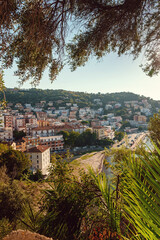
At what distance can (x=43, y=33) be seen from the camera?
172cm

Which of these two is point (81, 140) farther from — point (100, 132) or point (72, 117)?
point (72, 117)

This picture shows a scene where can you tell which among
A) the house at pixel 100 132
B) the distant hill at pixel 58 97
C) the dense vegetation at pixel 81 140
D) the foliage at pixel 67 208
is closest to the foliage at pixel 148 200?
the foliage at pixel 67 208

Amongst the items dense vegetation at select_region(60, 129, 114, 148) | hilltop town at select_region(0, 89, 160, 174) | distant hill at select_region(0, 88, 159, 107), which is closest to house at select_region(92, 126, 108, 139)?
hilltop town at select_region(0, 89, 160, 174)

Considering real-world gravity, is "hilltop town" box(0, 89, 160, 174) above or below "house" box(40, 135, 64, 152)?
above

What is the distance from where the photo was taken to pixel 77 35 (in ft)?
7.44

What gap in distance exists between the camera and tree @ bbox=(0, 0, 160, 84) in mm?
1631

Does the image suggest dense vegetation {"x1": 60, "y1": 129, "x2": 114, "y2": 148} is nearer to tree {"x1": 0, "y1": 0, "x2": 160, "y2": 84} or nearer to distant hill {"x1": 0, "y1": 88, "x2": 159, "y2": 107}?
tree {"x1": 0, "y1": 0, "x2": 160, "y2": 84}

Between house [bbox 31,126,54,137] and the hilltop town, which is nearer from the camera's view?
house [bbox 31,126,54,137]

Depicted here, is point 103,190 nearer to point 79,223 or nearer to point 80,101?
point 79,223

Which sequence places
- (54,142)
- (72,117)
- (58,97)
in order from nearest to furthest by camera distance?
(54,142), (72,117), (58,97)

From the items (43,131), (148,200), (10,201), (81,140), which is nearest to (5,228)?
(10,201)

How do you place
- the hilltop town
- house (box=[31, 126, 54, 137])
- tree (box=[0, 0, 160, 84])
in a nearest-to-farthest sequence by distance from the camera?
tree (box=[0, 0, 160, 84]) < house (box=[31, 126, 54, 137]) < the hilltop town

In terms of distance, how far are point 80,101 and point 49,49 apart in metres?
71.4

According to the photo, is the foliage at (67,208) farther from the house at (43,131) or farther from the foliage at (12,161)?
the house at (43,131)
